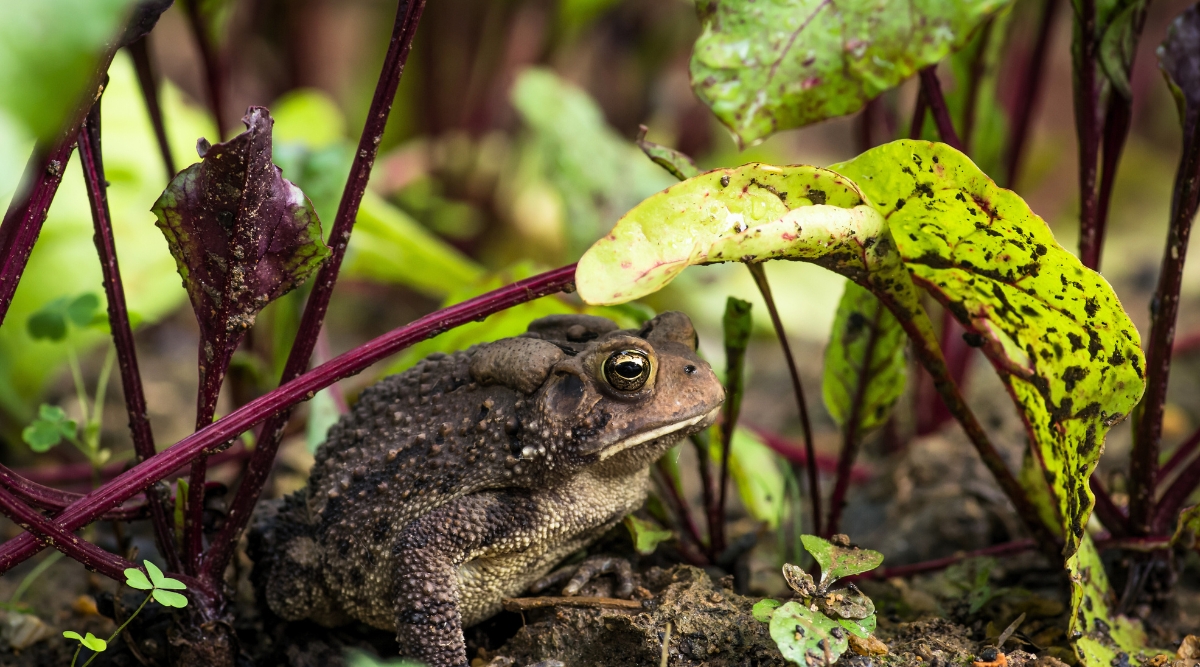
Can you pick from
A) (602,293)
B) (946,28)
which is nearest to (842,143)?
(946,28)

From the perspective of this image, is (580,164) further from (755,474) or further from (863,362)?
(863,362)

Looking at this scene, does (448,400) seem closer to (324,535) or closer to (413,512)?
(413,512)

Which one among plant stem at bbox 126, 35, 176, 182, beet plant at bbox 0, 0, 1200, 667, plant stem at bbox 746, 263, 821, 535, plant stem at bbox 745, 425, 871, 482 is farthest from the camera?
plant stem at bbox 745, 425, 871, 482

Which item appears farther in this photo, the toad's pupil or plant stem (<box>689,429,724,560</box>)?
plant stem (<box>689,429,724,560</box>)

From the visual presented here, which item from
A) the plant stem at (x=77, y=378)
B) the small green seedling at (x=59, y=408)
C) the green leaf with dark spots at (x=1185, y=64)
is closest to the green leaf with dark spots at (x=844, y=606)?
the green leaf with dark spots at (x=1185, y=64)

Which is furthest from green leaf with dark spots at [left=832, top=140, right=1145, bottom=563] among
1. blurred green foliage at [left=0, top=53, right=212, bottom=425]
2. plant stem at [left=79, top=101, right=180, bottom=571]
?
blurred green foliage at [left=0, top=53, right=212, bottom=425]

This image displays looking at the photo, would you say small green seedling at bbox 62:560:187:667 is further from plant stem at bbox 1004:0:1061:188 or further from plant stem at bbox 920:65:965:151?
plant stem at bbox 1004:0:1061:188
